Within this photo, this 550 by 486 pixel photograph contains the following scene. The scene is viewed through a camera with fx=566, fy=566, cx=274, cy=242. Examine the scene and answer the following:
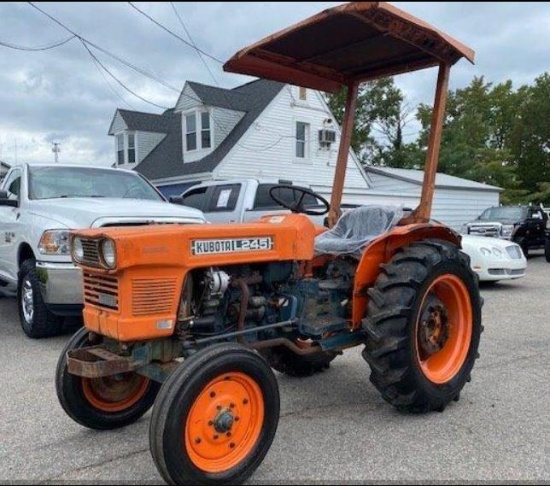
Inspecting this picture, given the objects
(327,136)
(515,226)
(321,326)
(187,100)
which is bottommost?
(515,226)

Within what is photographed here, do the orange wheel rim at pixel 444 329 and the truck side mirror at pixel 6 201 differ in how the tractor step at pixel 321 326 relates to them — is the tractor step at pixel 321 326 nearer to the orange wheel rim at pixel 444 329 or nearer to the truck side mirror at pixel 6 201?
the orange wheel rim at pixel 444 329

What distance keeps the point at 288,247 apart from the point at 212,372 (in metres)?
1.02

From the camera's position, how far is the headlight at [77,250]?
10.6 feet

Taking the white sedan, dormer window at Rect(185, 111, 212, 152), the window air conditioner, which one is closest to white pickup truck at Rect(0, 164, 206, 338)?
the white sedan

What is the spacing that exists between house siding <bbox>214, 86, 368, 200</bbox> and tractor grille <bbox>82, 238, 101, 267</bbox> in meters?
15.7

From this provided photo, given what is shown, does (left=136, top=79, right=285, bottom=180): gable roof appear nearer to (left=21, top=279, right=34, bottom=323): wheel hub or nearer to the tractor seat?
(left=21, top=279, right=34, bottom=323): wheel hub

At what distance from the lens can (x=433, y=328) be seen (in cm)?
407

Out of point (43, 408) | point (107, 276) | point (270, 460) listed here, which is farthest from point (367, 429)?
point (43, 408)

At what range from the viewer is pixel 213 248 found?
314 cm

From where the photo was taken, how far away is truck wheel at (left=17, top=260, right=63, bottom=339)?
5.99 m

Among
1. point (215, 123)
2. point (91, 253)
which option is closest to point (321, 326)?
point (91, 253)

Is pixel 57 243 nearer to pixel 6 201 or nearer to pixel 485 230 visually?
pixel 6 201

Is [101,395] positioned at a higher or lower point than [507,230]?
higher

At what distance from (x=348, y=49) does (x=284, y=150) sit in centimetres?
1684
